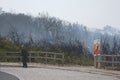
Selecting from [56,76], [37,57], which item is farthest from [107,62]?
[37,57]

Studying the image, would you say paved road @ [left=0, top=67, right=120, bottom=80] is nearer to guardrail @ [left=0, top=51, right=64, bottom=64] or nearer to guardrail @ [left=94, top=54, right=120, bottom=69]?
guardrail @ [left=94, top=54, right=120, bottom=69]

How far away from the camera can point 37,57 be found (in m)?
36.6

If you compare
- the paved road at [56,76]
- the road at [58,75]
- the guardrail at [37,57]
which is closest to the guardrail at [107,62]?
the road at [58,75]

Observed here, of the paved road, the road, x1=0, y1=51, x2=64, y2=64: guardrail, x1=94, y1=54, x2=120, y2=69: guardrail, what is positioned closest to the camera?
the paved road

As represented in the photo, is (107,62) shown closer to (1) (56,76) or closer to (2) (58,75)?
(2) (58,75)

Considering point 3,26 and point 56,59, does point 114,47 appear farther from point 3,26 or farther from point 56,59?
point 3,26

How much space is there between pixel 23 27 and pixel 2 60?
151 ft

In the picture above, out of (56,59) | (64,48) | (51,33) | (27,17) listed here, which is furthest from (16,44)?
(27,17)

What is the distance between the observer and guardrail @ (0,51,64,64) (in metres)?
35.6

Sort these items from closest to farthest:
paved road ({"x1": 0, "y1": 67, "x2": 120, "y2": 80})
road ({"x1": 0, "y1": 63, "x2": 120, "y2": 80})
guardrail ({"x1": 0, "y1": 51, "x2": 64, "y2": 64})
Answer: paved road ({"x1": 0, "y1": 67, "x2": 120, "y2": 80}) → road ({"x1": 0, "y1": 63, "x2": 120, "y2": 80}) → guardrail ({"x1": 0, "y1": 51, "x2": 64, "y2": 64})

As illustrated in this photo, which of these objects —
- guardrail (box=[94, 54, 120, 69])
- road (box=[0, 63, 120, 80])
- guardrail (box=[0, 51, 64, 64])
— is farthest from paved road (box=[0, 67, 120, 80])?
guardrail (box=[0, 51, 64, 64])

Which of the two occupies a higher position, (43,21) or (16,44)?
(43,21)

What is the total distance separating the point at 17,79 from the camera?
62.5 ft

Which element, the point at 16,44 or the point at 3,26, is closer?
the point at 16,44
